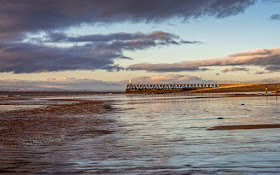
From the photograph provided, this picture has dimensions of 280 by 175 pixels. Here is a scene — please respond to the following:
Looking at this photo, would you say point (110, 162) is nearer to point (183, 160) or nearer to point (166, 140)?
point (183, 160)

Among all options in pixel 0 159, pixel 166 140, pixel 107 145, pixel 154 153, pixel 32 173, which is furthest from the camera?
pixel 166 140

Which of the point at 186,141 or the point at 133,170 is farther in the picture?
the point at 186,141

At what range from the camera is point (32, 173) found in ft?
22.7

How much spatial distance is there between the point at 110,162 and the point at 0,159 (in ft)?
10.3

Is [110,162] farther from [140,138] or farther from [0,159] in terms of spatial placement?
[140,138]

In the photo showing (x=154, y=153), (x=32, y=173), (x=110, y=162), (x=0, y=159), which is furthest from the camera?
(x=154, y=153)

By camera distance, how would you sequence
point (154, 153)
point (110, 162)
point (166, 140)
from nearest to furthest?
point (110, 162), point (154, 153), point (166, 140)

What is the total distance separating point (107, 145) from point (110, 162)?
109 inches

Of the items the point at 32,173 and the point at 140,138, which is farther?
the point at 140,138

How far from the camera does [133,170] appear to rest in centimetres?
700

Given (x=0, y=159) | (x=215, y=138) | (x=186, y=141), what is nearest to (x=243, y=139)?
(x=215, y=138)

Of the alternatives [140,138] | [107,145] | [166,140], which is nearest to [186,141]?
[166,140]

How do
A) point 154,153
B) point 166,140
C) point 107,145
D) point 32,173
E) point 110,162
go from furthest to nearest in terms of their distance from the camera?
point 166,140, point 107,145, point 154,153, point 110,162, point 32,173

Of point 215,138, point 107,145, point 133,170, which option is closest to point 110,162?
point 133,170
